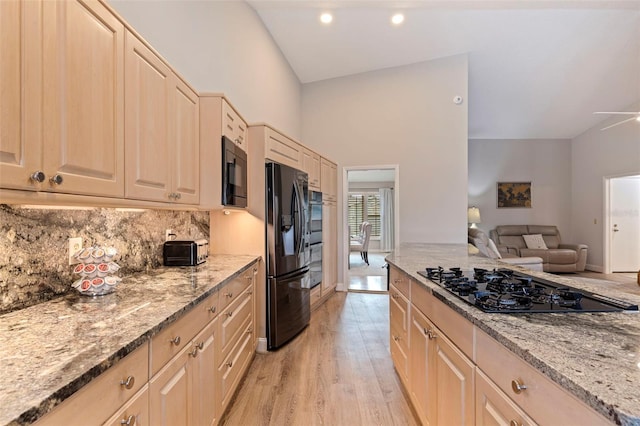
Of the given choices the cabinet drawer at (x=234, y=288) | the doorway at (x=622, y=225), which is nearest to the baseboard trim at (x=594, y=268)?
the doorway at (x=622, y=225)

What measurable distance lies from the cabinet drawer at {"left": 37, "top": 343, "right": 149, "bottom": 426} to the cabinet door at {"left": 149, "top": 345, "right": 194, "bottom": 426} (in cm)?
10

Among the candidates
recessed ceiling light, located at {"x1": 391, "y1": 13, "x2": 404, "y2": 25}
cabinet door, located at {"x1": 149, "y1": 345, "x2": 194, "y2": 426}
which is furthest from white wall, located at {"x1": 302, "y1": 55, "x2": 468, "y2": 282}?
cabinet door, located at {"x1": 149, "y1": 345, "x2": 194, "y2": 426}

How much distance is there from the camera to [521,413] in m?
0.82

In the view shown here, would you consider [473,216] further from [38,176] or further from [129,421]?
[38,176]

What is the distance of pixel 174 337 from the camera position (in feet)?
3.82

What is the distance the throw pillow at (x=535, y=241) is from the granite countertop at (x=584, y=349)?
6.63 meters

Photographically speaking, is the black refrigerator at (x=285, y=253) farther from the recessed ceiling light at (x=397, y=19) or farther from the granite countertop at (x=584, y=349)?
the recessed ceiling light at (x=397, y=19)

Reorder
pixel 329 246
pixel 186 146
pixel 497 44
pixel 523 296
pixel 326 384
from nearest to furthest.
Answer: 1. pixel 523 296
2. pixel 186 146
3. pixel 326 384
4. pixel 497 44
5. pixel 329 246

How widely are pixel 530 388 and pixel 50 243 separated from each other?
179 cm

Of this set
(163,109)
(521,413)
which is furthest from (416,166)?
(521,413)

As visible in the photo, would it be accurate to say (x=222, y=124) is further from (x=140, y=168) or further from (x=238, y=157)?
(x=140, y=168)

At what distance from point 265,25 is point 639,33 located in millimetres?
5278

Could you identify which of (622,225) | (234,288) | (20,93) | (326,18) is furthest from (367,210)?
(20,93)

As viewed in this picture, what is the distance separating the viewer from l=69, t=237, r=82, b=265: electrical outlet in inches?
55.3
